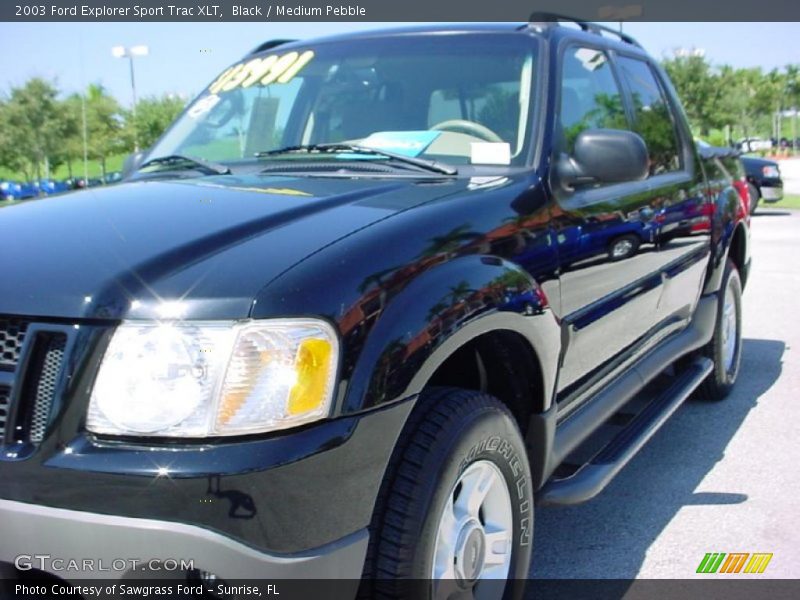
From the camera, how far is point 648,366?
3.73 metres

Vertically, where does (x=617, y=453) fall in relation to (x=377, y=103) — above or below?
below

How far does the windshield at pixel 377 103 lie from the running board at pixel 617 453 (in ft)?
3.64

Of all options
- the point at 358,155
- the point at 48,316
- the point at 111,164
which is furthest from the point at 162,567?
the point at 111,164

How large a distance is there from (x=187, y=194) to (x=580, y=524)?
204cm

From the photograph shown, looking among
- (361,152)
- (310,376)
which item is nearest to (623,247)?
(361,152)

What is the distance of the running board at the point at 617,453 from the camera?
2709 millimetres

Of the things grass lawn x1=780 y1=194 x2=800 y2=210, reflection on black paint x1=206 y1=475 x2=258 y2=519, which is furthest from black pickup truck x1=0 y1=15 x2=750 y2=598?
grass lawn x1=780 y1=194 x2=800 y2=210

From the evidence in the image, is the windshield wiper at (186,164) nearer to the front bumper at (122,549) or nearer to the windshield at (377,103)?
the windshield at (377,103)

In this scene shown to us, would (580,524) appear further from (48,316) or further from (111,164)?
(111,164)

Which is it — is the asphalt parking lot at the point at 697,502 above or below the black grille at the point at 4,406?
below

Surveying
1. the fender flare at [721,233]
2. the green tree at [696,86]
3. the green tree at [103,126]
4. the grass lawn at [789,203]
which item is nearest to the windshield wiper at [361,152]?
the fender flare at [721,233]

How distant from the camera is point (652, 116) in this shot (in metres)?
4.17

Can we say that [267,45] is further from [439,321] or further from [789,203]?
[789,203]

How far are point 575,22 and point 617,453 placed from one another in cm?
191
